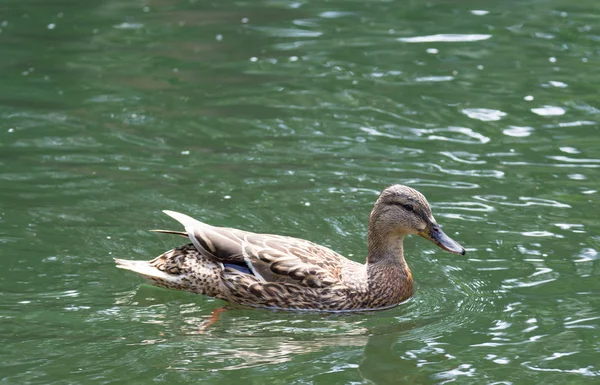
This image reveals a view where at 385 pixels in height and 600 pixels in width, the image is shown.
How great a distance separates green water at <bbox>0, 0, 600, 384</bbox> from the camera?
26.8 feet

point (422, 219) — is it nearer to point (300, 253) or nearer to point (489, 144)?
point (300, 253)

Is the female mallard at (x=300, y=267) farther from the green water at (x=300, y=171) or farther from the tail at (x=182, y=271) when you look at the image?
the green water at (x=300, y=171)

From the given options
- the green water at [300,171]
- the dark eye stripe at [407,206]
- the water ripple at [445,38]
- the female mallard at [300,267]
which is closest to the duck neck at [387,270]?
the female mallard at [300,267]

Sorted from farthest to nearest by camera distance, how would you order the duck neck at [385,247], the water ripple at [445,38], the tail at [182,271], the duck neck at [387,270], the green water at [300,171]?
1. the water ripple at [445,38]
2. the duck neck at [385,247]
3. the tail at [182,271]
4. the duck neck at [387,270]
5. the green water at [300,171]

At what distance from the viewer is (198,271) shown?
941cm

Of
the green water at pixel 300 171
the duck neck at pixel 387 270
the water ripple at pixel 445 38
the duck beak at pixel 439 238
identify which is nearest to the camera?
the green water at pixel 300 171

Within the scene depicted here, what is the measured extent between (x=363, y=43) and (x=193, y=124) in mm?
4245

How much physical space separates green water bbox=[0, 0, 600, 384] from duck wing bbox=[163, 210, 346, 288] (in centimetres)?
35

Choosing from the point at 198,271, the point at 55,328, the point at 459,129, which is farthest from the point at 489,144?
the point at 55,328

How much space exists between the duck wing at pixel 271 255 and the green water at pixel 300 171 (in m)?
0.35

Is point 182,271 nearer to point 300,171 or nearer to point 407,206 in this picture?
point 407,206

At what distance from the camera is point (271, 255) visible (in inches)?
362

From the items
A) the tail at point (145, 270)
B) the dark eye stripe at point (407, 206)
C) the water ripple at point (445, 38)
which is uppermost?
the dark eye stripe at point (407, 206)

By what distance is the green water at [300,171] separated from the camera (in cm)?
816
